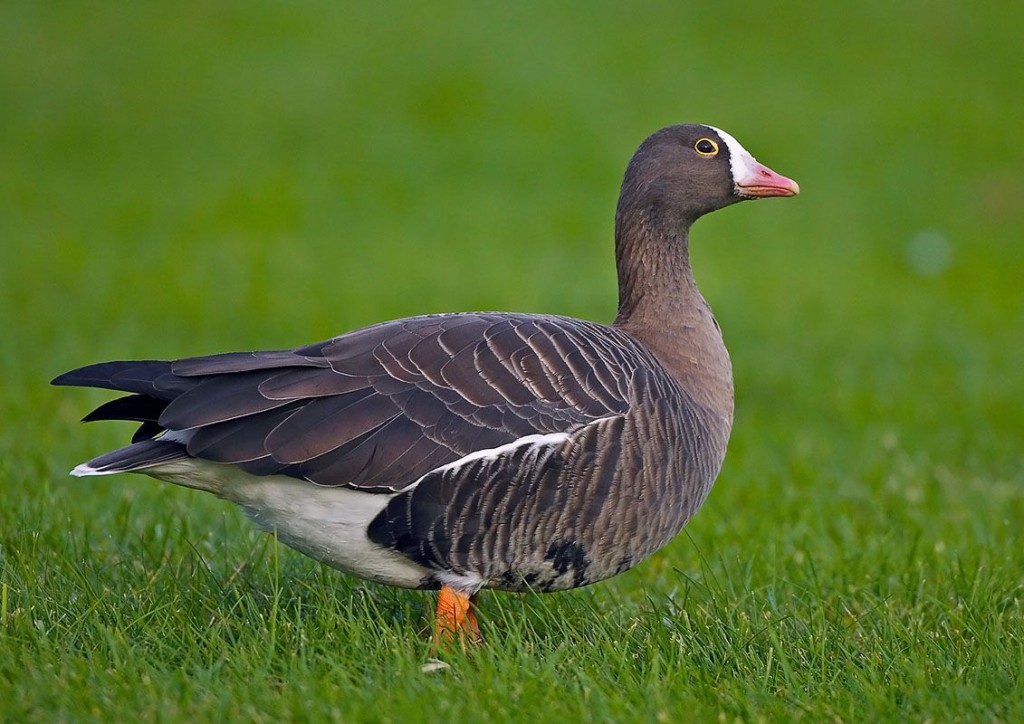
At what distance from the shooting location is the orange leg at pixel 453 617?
4.30 metres

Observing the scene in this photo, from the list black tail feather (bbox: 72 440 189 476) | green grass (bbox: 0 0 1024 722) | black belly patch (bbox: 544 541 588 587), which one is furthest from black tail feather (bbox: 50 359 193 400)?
black belly patch (bbox: 544 541 588 587)

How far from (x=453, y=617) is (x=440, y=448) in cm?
65

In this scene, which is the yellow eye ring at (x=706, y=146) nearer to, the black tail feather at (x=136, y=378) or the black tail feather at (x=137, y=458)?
the black tail feather at (x=136, y=378)

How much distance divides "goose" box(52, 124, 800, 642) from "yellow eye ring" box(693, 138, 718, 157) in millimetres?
1095

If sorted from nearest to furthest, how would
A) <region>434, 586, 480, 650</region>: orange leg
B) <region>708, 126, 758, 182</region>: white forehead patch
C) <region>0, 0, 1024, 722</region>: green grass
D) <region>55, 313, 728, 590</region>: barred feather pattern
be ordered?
<region>0, 0, 1024, 722</region>: green grass < <region>55, 313, 728, 590</region>: barred feather pattern < <region>434, 586, 480, 650</region>: orange leg < <region>708, 126, 758, 182</region>: white forehead patch

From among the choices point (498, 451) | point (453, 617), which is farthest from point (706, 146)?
point (453, 617)

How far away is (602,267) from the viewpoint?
13664mm

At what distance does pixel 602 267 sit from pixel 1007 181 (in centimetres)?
697

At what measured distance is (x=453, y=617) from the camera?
173 inches

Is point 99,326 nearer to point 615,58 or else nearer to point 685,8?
point 615,58

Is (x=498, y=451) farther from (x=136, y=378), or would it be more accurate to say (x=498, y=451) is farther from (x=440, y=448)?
(x=136, y=378)

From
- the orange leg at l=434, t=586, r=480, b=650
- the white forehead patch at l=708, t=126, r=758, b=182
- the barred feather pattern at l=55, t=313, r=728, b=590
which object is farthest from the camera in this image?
the white forehead patch at l=708, t=126, r=758, b=182

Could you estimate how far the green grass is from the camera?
4.04 m

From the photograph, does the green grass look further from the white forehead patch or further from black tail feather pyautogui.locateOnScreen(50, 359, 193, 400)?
the white forehead patch
